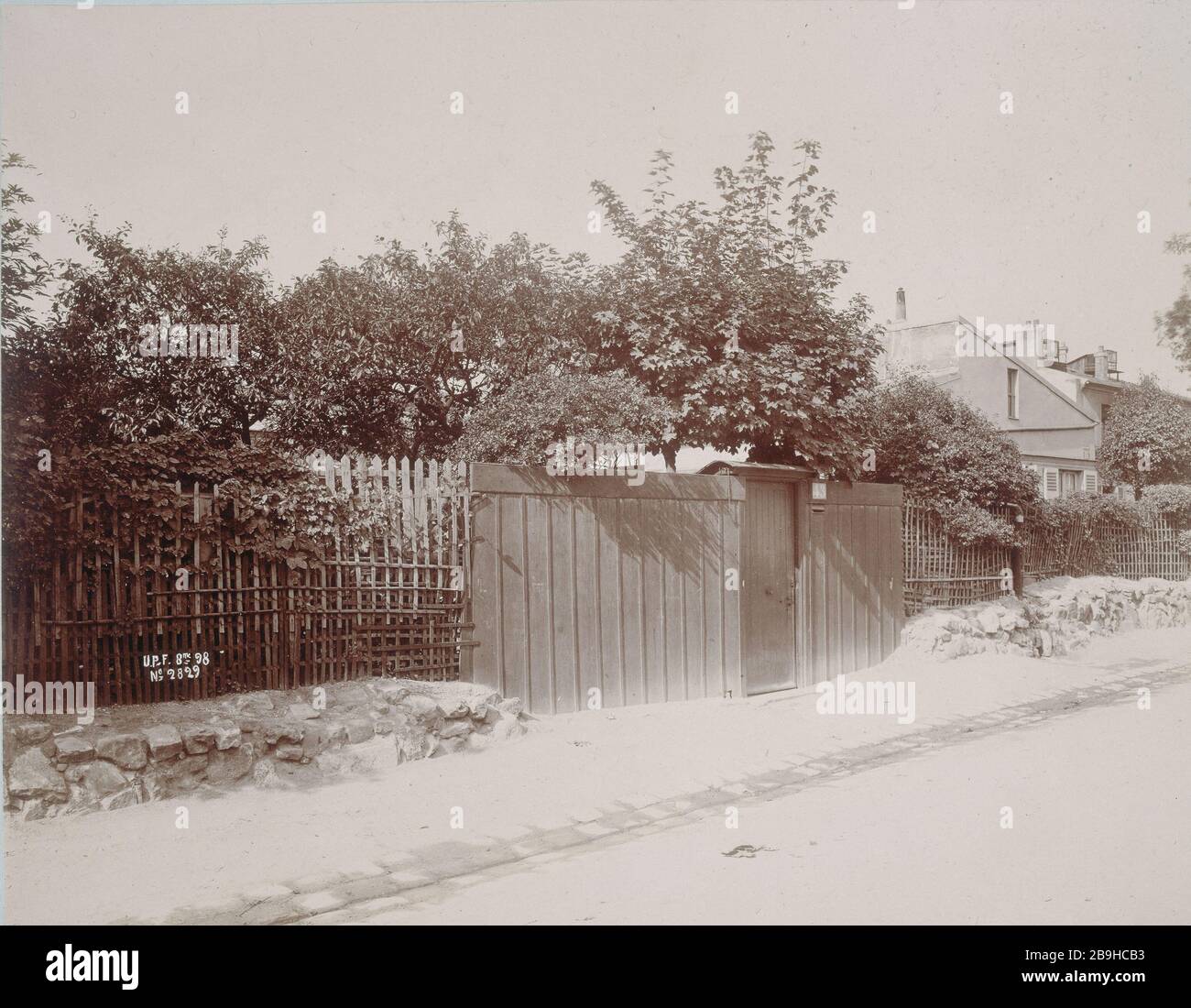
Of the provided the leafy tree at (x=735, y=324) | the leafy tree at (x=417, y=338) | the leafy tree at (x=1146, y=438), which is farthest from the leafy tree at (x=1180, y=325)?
the leafy tree at (x=1146, y=438)

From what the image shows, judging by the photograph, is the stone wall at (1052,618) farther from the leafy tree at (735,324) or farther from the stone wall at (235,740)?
the stone wall at (235,740)

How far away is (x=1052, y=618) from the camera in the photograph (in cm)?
1487

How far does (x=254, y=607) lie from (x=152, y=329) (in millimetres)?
5919

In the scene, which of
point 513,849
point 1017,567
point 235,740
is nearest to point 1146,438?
point 1017,567

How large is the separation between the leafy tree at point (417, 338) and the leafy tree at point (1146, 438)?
2212cm

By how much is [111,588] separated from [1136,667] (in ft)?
43.6

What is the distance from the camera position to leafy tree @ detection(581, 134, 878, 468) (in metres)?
10.7

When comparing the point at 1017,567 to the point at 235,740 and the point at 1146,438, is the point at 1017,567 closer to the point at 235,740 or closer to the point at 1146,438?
the point at 235,740

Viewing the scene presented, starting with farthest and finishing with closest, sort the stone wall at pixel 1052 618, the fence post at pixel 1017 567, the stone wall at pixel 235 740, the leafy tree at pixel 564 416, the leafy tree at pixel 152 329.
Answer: the fence post at pixel 1017 567
the stone wall at pixel 1052 618
the leafy tree at pixel 152 329
the leafy tree at pixel 564 416
the stone wall at pixel 235 740

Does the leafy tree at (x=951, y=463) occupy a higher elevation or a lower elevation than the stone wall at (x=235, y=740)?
higher

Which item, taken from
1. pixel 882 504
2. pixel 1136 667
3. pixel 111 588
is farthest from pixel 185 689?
pixel 1136 667

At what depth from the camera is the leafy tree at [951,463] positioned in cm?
1443
